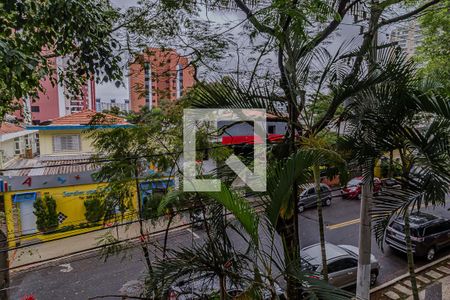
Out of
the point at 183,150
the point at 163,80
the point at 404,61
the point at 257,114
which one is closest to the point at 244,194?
the point at 257,114

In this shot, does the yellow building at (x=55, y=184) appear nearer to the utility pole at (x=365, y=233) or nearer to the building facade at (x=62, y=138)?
the building facade at (x=62, y=138)

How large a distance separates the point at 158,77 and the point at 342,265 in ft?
16.3

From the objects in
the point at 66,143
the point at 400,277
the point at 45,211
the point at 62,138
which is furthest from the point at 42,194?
the point at 400,277

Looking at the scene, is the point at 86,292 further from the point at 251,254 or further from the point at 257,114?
the point at 257,114

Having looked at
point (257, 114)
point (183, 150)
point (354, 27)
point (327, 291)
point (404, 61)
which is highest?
point (354, 27)

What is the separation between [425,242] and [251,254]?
6.63 m

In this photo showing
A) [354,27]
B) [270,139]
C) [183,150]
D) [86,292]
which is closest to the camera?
[270,139]

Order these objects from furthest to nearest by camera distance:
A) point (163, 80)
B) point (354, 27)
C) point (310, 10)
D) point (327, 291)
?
point (163, 80), point (354, 27), point (310, 10), point (327, 291)

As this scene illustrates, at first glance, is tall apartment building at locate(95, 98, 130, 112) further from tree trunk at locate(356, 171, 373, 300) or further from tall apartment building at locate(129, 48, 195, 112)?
tree trunk at locate(356, 171, 373, 300)

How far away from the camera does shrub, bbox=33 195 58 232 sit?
7.60m

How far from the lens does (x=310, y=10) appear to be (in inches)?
89.4

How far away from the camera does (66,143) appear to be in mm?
8188

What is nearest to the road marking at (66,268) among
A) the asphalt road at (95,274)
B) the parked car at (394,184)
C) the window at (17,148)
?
the asphalt road at (95,274)

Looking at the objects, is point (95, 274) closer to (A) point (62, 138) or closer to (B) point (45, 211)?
(B) point (45, 211)
